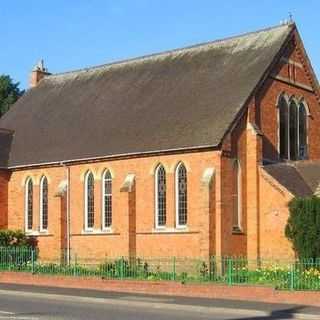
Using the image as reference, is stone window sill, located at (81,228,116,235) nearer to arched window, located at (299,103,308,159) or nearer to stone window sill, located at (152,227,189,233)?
stone window sill, located at (152,227,189,233)

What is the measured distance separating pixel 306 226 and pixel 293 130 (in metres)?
9.85

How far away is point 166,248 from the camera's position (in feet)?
112

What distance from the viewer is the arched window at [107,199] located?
37.0 meters

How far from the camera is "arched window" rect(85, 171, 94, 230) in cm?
3791

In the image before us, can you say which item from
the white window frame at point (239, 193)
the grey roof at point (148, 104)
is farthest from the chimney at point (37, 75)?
the white window frame at point (239, 193)

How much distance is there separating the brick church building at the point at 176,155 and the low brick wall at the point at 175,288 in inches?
224

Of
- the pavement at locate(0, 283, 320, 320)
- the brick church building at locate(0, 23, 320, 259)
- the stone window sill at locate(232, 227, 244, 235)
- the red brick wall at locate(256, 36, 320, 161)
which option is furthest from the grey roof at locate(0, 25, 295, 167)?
the pavement at locate(0, 283, 320, 320)

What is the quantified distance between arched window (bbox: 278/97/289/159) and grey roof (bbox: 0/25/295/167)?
2.85 meters

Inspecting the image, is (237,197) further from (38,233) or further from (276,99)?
(38,233)

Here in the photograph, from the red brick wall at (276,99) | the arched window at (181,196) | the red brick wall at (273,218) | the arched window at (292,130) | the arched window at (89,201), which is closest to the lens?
the red brick wall at (273,218)

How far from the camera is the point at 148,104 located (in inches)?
1512

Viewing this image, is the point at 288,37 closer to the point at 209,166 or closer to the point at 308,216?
the point at 209,166

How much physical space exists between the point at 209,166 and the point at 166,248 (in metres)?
4.47

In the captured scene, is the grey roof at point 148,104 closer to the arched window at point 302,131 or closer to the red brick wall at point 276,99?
the red brick wall at point 276,99
